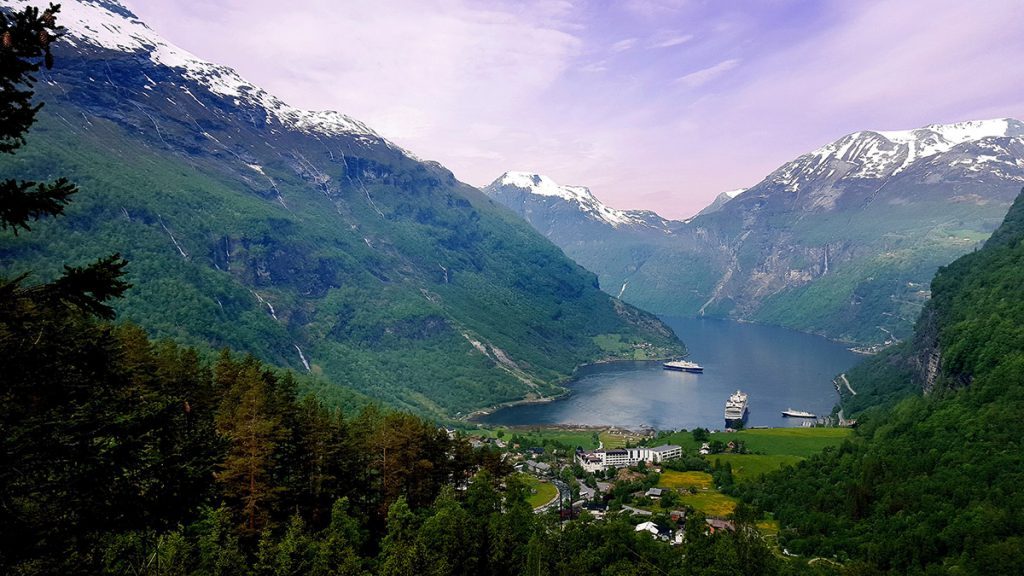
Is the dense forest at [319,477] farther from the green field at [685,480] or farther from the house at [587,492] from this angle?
the green field at [685,480]

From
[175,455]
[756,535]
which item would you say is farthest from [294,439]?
[756,535]

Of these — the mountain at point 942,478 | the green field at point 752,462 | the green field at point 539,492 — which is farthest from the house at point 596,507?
the green field at point 752,462

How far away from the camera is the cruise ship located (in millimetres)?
135675

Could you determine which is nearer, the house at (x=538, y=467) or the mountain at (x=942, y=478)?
the mountain at (x=942, y=478)

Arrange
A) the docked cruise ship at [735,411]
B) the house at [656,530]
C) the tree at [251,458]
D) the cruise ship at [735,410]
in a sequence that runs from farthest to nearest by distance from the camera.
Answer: the cruise ship at [735,410] → the docked cruise ship at [735,411] → the house at [656,530] → the tree at [251,458]

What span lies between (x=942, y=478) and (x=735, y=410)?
9285 centimetres

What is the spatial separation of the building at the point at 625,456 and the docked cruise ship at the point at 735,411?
4221 centimetres

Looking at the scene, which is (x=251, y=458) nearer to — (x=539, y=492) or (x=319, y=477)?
(x=319, y=477)

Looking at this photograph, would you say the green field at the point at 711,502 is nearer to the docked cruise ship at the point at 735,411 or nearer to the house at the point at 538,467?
the house at the point at 538,467

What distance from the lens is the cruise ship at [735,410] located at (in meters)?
136

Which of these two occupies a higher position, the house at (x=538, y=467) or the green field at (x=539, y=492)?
the green field at (x=539, y=492)

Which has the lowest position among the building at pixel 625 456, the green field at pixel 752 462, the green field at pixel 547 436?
the green field at pixel 547 436

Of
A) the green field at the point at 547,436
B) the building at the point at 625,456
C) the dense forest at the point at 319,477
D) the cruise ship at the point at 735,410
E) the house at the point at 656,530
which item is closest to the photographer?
the dense forest at the point at 319,477

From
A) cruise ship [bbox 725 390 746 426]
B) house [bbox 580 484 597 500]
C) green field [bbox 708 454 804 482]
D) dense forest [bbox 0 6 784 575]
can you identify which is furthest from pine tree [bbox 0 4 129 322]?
cruise ship [bbox 725 390 746 426]
